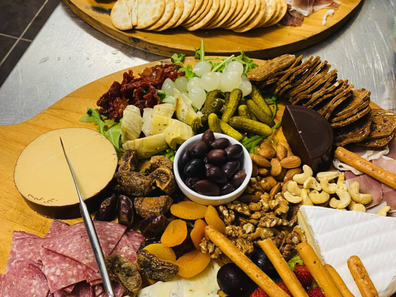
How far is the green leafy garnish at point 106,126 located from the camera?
1974mm

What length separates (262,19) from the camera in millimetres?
2490

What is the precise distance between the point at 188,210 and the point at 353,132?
94cm

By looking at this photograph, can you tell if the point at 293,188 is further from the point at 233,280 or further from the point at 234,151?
the point at 233,280

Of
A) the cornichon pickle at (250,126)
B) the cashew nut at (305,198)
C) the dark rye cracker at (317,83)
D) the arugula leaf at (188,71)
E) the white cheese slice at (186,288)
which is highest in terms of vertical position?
the dark rye cracker at (317,83)

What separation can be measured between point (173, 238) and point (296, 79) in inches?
42.7

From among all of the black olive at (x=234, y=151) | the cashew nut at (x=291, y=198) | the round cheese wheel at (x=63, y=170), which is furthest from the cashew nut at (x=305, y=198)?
the round cheese wheel at (x=63, y=170)

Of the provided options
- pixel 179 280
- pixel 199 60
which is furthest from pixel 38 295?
pixel 199 60

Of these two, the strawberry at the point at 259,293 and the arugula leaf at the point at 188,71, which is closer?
the strawberry at the point at 259,293

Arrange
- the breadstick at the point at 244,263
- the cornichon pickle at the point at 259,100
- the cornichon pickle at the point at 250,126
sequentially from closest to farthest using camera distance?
the breadstick at the point at 244,263, the cornichon pickle at the point at 250,126, the cornichon pickle at the point at 259,100

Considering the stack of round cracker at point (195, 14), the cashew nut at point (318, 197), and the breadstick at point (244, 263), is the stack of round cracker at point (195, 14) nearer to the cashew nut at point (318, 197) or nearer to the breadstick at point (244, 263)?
the cashew nut at point (318, 197)

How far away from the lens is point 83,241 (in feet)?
5.10

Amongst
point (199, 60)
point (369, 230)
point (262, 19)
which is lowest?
point (369, 230)

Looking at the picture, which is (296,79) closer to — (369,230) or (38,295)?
(369,230)

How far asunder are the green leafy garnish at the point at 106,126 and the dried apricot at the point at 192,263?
69 cm
